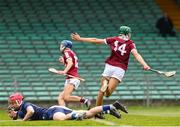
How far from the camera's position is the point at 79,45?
31359 millimetres

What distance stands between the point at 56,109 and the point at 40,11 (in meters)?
18.6

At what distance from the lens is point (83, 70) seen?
29.2m

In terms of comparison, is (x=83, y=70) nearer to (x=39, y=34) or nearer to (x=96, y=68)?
(x=96, y=68)

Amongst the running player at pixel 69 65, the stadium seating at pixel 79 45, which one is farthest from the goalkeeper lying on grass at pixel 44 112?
the stadium seating at pixel 79 45

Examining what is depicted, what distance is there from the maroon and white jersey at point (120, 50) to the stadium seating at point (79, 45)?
10304mm

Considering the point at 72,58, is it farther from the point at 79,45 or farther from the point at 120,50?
the point at 79,45

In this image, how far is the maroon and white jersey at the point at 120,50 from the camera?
17031mm

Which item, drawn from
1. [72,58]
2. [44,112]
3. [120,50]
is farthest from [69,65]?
[44,112]

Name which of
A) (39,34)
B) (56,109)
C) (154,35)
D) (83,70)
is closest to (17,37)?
(39,34)

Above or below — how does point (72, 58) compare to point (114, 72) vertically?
above

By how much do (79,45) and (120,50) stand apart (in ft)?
47.1

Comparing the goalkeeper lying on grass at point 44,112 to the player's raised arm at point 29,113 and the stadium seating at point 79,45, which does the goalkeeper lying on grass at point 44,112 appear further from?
the stadium seating at point 79,45

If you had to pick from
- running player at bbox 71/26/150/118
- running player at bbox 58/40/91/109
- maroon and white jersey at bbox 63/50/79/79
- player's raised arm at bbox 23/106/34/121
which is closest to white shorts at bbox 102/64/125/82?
running player at bbox 71/26/150/118

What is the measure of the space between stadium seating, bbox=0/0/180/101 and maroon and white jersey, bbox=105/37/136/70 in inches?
406
